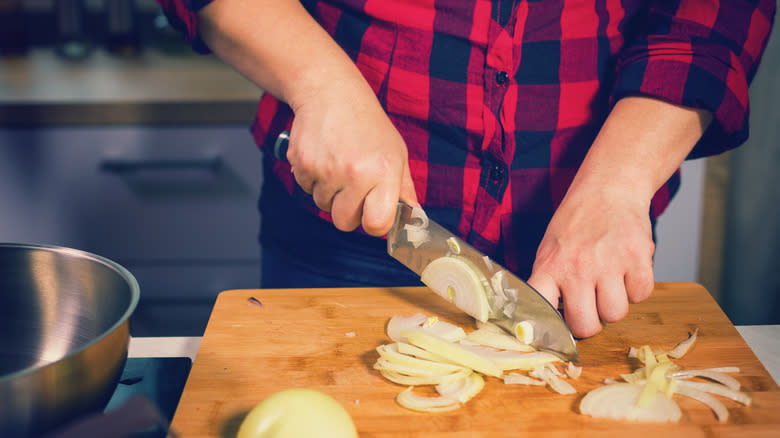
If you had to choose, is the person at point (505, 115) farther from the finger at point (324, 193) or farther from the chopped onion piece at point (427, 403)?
the chopped onion piece at point (427, 403)

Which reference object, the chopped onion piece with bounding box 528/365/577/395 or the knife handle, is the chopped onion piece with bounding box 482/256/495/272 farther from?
the knife handle

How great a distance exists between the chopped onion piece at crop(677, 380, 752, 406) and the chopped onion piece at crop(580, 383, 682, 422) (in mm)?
46

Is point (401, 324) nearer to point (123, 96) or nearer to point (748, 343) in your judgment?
point (748, 343)

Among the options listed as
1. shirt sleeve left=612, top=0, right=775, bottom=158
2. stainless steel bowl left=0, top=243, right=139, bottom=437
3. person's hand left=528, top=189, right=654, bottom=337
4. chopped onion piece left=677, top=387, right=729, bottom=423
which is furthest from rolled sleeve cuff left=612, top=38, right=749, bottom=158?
stainless steel bowl left=0, top=243, right=139, bottom=437

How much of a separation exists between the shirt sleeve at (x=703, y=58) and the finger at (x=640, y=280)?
228 millimetres

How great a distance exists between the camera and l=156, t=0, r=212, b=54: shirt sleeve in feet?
2.89

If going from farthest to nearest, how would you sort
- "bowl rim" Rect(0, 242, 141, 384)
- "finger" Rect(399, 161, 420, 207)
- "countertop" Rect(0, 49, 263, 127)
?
"countertop" Rect(0, 49, 263, 127), "finger" Rect(399, 161, 420, 207), "bowl rim" Rect(0, 242, 141, 384)

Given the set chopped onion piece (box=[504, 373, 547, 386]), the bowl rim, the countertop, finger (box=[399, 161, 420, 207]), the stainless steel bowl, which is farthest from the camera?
the countertop

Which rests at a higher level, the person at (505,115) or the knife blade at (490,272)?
the person at (505,115)

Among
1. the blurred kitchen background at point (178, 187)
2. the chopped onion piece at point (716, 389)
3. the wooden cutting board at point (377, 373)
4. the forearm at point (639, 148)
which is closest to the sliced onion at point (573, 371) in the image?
the wooden cutting board at point (377, 373)

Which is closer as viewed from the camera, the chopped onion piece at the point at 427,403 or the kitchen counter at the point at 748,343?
the chopped onion piece at the point at 427,403

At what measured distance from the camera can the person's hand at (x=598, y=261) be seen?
32.3 inches

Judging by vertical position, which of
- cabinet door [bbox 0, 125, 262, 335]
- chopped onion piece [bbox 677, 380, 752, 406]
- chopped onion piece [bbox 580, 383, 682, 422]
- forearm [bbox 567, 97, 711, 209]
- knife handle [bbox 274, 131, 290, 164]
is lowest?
cabinet door [bbox 0, 125, 262, 335]

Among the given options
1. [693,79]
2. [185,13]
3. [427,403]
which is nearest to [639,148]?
[693,79]
